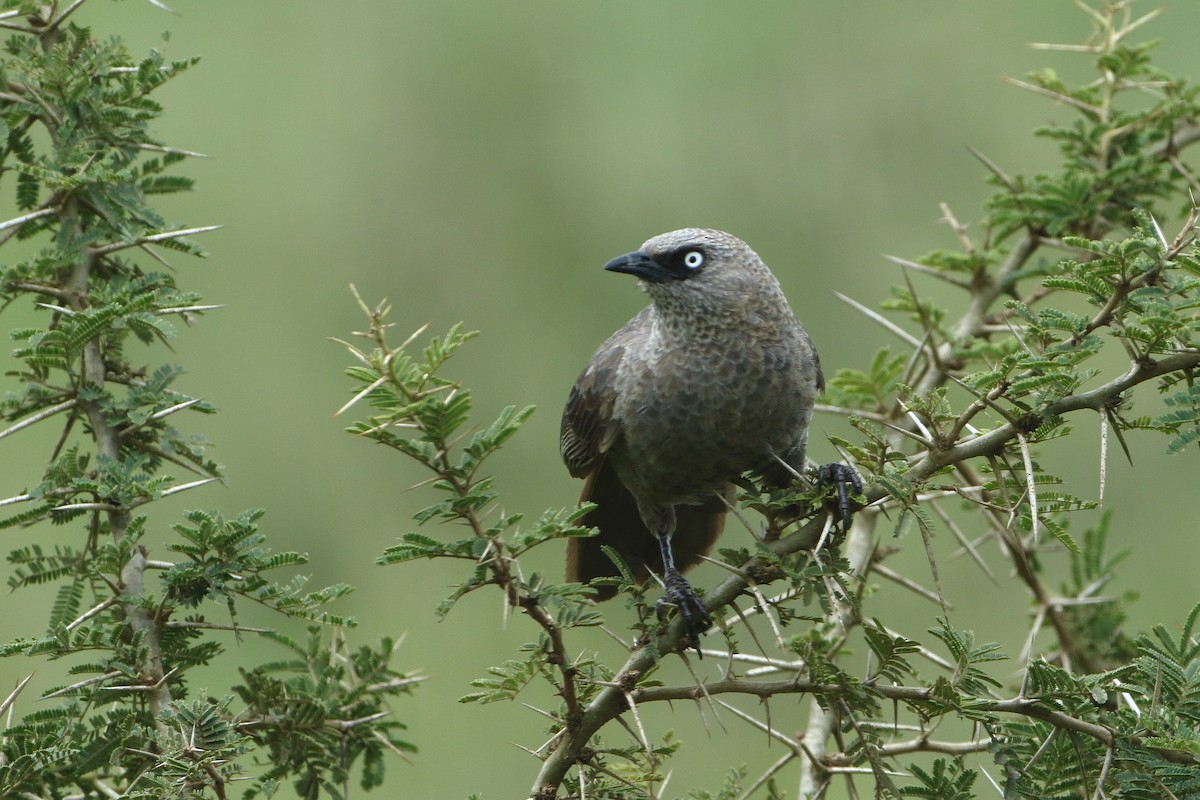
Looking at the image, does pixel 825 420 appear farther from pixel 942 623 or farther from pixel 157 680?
pixel 157 680

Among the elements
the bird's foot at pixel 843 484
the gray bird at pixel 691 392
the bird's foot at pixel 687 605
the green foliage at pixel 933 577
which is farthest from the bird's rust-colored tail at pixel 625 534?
the green foliage at pixel 933 577

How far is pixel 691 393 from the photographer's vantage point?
4.29 m

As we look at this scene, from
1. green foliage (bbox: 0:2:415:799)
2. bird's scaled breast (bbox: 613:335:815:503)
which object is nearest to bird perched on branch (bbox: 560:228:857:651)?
bird's scaled breast (bbox: 613:335:815:503)

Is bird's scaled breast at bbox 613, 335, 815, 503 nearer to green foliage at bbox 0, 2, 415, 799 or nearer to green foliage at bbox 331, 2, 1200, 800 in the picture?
green foliage at bbox 331, 2, 1200, 800

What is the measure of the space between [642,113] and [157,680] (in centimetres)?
819

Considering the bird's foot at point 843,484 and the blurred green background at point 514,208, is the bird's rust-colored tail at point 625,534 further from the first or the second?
the blurred green background at point 514,208

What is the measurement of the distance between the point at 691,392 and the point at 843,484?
1055 millimetres

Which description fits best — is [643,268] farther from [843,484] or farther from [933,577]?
[933,577]

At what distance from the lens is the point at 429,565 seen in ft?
30.0

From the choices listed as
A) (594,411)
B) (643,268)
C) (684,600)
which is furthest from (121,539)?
(643,268)

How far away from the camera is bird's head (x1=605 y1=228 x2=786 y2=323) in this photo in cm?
443

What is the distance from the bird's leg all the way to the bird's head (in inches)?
35.5

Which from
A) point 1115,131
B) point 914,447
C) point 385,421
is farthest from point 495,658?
point 385,421

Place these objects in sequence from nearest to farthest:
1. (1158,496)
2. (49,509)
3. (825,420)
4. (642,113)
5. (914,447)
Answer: (49,509) < (914,447) < (825,420) < (1158,496) < (642,113)
